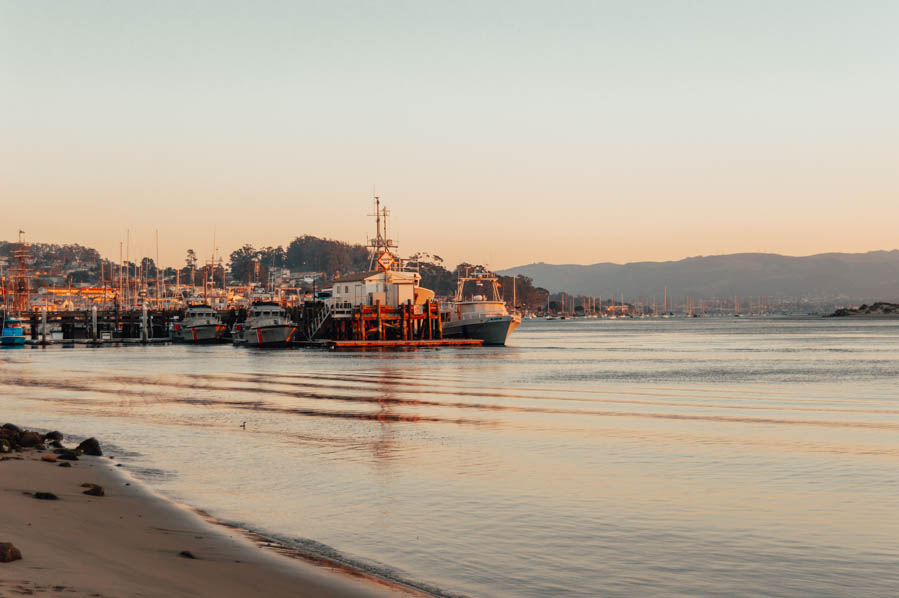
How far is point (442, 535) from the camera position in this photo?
13.9 metres

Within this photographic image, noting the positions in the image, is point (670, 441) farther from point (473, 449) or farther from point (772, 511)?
point (772, 511)

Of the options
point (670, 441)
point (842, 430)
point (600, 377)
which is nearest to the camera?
point (670, 441)

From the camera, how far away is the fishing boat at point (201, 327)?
121m

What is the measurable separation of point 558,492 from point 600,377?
37.9 m

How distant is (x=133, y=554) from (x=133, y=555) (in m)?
0.07

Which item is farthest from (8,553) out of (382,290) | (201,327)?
(201,327)

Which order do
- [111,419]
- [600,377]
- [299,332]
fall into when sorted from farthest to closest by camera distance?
[299,332] < [600,377] < [111,419]

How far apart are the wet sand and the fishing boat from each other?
108 m

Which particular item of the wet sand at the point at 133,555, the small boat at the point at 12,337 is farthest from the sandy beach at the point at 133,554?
the small boat at the point at 12,337

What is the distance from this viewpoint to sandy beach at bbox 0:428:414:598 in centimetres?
920

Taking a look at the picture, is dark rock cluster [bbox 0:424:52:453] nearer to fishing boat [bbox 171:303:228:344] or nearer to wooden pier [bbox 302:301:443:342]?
wooden pier [bbox 302:301:443:342]

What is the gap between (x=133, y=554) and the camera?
10938 mm

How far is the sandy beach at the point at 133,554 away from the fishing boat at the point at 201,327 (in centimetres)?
10826

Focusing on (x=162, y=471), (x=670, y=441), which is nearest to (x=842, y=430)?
(x=670, y=441)
